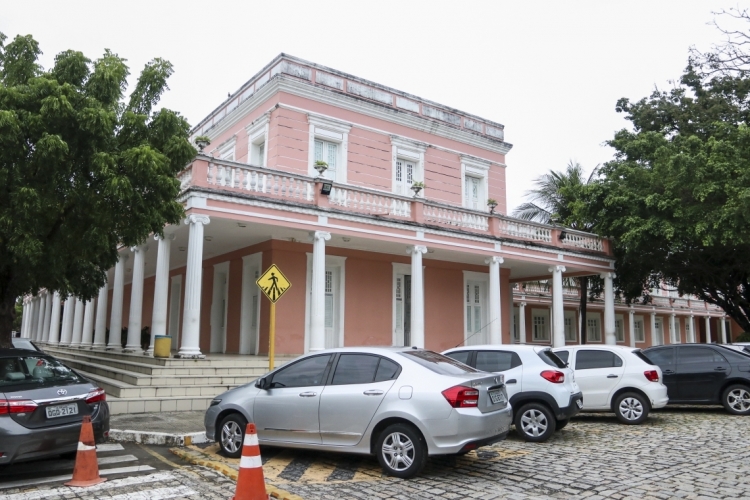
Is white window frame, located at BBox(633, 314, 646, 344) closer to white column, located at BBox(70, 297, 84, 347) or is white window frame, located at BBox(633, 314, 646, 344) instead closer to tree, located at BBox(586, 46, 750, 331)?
tree, located at BBox(586, 46, 750, 331)

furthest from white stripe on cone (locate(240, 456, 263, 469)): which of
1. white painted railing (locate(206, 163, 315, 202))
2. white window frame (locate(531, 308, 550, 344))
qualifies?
white window frame (locate(531, 308, 550, 344))

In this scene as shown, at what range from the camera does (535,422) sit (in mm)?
8953

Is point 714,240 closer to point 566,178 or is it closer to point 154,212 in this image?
point 566,178

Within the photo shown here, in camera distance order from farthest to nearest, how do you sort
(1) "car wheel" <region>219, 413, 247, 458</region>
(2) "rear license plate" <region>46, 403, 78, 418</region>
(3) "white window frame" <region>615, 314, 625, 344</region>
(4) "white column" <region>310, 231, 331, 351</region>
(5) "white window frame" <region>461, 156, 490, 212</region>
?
(3) "white window frame" <region>615, 314, 625, 344</region>
(5) "white window frame" <region>461, 156, 490, 212</region>
(4) "white column" <region>310, 231, 331, 351</region>
(1) "car wheel" <region>219, 413, 247, 458</region>
(2) "rear license plate" <region>46, 403, 78, 418</region>

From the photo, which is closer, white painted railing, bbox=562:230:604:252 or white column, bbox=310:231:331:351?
white column, bbox=310:231:331:351

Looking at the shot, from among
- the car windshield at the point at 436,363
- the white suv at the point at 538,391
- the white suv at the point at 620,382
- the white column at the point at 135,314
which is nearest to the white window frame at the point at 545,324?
the white column at the point at 135,314

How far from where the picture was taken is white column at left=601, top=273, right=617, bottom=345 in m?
21.4

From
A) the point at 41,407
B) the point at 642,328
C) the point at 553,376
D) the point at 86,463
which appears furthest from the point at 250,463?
the point at 642,328

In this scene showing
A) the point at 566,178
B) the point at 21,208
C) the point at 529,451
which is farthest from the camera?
the point at 566,178

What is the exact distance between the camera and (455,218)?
1862 cm

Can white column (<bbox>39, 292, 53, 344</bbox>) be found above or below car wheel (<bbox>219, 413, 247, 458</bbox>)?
above

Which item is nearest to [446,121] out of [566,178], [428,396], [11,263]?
[566,178]

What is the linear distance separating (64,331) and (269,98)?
555 inches

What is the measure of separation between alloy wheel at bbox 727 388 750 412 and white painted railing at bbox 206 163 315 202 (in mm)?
10241
